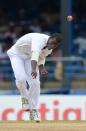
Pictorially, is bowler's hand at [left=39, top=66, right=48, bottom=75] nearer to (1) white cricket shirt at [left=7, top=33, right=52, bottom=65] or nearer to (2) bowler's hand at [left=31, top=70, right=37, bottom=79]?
(1) white cricket shirt at [left=7, top=33, right=52, bottom=65]

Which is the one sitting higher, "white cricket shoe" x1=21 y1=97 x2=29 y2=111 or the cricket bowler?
the cricket bowler

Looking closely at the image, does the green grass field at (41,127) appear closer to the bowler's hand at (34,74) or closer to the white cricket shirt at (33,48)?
the bowler's hand at (34,74)

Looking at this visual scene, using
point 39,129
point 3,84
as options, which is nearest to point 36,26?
point 3,84

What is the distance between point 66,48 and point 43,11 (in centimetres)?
465

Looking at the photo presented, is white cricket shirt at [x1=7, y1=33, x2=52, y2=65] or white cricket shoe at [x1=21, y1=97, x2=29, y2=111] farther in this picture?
white cricket shoe at [x1=21, y1=97, x2=29, y2=111]

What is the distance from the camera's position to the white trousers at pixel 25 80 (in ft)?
42.0

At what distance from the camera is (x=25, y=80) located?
42.2 ft

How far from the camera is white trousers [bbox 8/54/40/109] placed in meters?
12.8

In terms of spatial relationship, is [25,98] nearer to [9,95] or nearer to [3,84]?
[9,95]

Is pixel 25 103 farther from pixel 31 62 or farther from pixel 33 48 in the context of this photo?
pixel 33 48

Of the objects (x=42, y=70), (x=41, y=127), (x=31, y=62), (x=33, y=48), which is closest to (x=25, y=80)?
(x=42, y=70)

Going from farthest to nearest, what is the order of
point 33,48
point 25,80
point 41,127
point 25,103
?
point 25,103, point 25,80, point 33,48, point 41,127

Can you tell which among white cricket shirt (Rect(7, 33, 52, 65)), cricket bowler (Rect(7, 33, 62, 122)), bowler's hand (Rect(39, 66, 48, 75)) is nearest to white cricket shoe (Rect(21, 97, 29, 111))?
cricket bowler (Rect(7, 33, 62, 122))

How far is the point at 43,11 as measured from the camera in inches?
920
